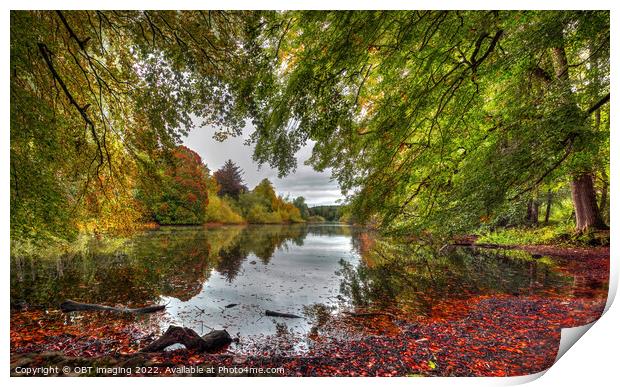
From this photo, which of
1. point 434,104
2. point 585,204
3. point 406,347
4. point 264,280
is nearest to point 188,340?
point 264,280

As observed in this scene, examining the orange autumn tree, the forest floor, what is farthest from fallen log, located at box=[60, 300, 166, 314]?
the orange autumn tree

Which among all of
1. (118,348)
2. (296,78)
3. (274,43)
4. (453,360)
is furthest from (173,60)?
(453,360)

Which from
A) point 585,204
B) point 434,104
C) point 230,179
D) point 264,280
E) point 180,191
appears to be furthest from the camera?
point 264,280

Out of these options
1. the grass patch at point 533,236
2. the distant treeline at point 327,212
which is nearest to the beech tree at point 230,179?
the distant treeline at point 327,212

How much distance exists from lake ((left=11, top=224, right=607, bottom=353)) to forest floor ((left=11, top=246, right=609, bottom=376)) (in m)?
0.15

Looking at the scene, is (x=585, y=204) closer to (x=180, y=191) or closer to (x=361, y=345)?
(x=361, y=345)

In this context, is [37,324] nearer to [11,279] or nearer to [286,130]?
[11,279]

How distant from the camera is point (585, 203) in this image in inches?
127

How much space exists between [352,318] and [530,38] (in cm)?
334

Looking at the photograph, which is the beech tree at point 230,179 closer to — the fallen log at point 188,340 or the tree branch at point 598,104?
the fallen log at point 188,340

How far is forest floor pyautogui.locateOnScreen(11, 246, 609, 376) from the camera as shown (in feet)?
6.36

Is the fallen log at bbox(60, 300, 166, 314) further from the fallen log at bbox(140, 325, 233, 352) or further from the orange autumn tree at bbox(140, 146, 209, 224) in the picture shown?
the orange autumn tree at bbox(140, 146, 209, 224)

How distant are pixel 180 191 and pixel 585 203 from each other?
17.8 ft

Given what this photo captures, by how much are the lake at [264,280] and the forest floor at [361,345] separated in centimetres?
15
